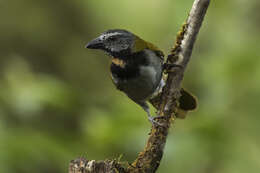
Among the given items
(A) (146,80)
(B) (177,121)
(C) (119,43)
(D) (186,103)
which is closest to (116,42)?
(C) (119,43)

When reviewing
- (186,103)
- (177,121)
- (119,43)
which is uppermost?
(119,43)

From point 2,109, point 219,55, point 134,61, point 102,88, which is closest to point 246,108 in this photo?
point 219,55

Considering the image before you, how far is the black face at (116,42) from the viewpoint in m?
4.62

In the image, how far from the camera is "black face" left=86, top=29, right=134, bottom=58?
4.62 m

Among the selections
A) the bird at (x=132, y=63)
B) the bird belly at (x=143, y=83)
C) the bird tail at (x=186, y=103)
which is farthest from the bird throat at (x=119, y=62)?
the bird tail at (x=186, y=103)

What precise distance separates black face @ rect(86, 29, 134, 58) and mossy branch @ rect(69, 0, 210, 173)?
694 mm

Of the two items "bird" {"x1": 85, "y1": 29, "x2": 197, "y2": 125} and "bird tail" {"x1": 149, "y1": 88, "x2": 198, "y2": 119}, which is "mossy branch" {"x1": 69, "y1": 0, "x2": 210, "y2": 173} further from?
"bird tail" {"x1": 149, "y1": 88, "x2": 198, "y2": 119}

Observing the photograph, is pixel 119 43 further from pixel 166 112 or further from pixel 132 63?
pixel 166 112

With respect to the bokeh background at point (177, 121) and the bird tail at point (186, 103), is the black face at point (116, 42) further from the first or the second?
the bird tail at point (186, 103)

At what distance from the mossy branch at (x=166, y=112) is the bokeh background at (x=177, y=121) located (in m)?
0.73

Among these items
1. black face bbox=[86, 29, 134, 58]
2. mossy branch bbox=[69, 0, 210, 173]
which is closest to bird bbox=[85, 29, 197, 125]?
black face bbox=[86, 29, 134, 58]

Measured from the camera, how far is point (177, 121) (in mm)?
5133

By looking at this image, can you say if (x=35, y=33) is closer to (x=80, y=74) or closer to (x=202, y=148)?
(x=80, y=74)

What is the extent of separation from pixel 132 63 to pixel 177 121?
88 centimetres
